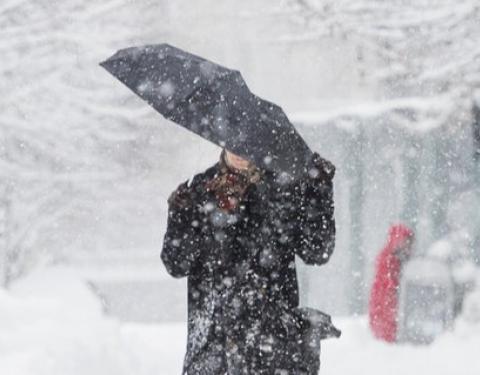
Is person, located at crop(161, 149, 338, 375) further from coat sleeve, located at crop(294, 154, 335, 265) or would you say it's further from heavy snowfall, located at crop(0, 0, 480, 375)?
heavy snowfall, located at crop(0, 0, 480, 375)

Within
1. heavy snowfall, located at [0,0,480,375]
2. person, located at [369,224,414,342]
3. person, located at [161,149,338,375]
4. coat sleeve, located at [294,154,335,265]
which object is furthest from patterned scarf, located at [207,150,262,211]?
heavy snowfall, located at [0,0,480,375]

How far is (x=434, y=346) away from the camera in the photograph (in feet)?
32.9

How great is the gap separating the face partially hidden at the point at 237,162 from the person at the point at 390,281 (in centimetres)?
655

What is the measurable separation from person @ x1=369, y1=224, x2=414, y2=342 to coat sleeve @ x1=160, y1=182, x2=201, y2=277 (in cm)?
654

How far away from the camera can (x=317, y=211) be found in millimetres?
3959

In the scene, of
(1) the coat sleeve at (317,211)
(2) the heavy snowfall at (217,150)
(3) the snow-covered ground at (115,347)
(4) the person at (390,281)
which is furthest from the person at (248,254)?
(2) the heavy snowfall at (217,150)

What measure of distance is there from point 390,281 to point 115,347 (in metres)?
3.41

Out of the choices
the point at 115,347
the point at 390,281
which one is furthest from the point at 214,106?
the point at 390,281

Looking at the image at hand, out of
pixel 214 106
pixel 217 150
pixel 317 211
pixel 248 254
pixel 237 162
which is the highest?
pixel 214 106

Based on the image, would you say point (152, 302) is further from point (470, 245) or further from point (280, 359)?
point (280, 359)

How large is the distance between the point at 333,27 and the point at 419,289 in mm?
4817

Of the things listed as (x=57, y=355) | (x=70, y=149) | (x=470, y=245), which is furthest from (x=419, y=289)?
(x=70, y=149)

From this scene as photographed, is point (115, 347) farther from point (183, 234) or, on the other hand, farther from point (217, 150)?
point (217, 150)

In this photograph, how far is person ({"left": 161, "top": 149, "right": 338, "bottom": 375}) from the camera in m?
3.98
